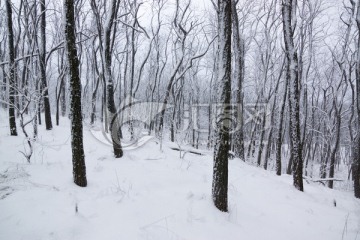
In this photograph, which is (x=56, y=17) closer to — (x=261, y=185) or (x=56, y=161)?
(x=56, y=161)

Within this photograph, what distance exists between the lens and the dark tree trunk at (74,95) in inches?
197

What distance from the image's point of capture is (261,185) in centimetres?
761

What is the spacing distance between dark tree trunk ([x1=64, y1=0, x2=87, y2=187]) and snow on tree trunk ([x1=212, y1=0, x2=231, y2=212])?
313 centimetres

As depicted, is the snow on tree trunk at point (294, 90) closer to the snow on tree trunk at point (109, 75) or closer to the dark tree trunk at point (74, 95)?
the snow on tree trunk at point (109, 75)

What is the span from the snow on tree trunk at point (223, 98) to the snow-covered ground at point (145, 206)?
71cm

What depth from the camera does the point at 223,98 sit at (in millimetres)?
4762

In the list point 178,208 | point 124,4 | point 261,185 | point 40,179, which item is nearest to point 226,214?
point 178,208

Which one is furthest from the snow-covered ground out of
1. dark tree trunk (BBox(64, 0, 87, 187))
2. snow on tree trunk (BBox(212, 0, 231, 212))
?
snow on tree trunk (BBox(212, 0, 231, 212))

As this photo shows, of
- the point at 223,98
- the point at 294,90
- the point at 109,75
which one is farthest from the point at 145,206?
the point at 294,90

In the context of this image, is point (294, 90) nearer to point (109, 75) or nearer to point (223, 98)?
point (223, 98)

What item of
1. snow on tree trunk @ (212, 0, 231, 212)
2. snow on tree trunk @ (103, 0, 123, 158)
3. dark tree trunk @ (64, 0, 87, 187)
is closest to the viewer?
snow on tree trunk @ (212, 0, 231, 212)

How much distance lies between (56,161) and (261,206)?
19.8ft

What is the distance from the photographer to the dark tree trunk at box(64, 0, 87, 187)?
5.01m

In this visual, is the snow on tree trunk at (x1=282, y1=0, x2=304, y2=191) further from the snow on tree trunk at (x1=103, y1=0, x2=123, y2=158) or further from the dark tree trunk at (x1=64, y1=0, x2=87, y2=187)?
the dark tree trunk at (x1=64, y1=0, x2=87, y2=187)
